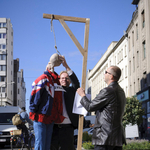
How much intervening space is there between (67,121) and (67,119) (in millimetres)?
35

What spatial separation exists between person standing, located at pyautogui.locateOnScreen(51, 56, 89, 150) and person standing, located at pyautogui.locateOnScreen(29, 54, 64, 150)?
0.60 feet

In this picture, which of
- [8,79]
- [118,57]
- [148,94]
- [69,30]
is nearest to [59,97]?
[69,30]

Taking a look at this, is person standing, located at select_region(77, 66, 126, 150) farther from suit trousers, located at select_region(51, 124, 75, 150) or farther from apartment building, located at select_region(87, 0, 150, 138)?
apartment building, located at select_region(87, 0, 150, 138)

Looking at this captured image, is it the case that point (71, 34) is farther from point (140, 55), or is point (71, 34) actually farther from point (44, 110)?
point (140, 55)

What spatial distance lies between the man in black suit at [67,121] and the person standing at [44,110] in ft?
0.60

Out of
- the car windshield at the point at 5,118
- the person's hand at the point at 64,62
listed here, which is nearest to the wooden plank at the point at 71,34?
the person's hand at the point at 64,62

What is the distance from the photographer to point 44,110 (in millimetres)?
5340

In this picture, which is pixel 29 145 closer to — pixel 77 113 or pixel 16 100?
pixel 77 113

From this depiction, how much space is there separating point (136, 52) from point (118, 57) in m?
14.3

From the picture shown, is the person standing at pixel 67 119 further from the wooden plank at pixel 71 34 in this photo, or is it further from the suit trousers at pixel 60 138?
the wooden plank at pixel 71 34

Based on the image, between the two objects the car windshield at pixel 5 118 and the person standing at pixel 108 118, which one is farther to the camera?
the car windshield at pixel 5 118

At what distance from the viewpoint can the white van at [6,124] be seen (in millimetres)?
19656

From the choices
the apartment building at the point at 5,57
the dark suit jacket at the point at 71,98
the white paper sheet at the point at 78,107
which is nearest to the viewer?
the white paper sheet at the point at 78,107

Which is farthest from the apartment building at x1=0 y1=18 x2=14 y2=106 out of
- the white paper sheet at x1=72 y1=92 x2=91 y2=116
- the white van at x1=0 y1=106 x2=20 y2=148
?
the white paper sheet at x1=72 y1=92 x2=91 y2=116
